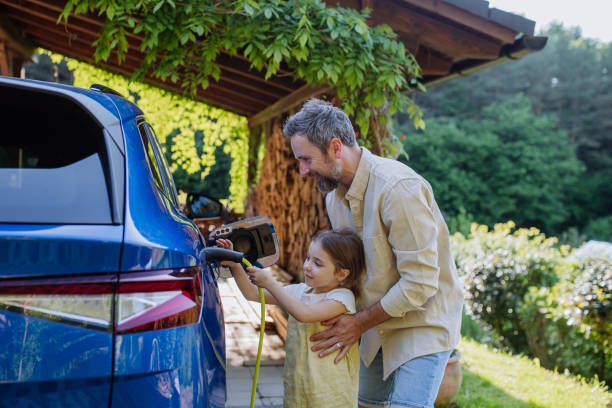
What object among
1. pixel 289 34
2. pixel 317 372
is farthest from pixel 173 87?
pixel 317 372

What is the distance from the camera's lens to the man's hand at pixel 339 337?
210 centimetres

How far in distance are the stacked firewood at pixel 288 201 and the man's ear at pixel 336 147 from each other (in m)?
3.32

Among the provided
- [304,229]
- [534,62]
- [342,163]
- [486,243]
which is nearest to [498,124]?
[534,62]

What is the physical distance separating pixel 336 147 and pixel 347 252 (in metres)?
0.42

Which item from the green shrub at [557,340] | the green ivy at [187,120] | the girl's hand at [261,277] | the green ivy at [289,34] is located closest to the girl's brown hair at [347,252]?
the girl's hand at [261,277]

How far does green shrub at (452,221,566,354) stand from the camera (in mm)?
8078

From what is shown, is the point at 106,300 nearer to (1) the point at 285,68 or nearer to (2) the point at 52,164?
(2) the point at 52,164

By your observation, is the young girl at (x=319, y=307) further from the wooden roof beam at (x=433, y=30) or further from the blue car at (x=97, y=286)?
the wooden roof beam at (x=433, y=30)

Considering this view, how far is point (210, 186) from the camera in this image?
2400 cm

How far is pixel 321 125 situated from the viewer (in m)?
2.13

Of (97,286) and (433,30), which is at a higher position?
(433,30)

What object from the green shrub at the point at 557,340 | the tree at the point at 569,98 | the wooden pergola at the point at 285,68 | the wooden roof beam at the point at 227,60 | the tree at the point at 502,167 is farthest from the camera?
the tree at the point at 569,98

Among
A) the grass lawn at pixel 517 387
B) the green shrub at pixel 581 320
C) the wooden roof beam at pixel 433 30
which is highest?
the wooden roof beam at pixel 433 30

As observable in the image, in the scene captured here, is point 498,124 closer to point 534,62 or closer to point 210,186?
point 534,62
